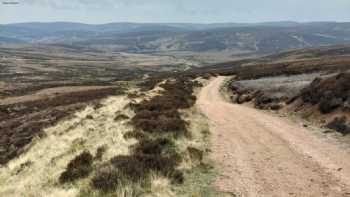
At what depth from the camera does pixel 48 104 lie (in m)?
48.2

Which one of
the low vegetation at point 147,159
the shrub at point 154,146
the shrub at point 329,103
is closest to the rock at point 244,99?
the shrub at point 329,103

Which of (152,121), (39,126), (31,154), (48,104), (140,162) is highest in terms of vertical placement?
(140,162)

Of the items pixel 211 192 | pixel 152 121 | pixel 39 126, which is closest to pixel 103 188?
pixel 211 192

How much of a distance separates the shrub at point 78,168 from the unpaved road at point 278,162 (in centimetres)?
417

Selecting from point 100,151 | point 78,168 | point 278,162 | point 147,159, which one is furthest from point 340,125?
point 78,168

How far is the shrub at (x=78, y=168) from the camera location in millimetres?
12080

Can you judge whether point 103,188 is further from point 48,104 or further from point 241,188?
point 48,104

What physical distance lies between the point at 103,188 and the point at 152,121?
9.76m

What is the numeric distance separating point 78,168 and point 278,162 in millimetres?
6822

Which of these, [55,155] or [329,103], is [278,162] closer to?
[55,155]

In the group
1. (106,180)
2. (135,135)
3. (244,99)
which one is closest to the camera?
(106,180)

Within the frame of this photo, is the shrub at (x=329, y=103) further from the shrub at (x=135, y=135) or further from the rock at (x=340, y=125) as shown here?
the shrub at (x=135, y=135)

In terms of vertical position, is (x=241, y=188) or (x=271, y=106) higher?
(x=241, y=188)

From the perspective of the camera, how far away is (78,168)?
12.8m
